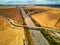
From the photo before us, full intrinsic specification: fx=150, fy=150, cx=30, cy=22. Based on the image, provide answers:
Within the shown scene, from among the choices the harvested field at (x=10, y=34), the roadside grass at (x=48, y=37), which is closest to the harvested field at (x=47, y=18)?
the roadside grass at (x=48, y=37)

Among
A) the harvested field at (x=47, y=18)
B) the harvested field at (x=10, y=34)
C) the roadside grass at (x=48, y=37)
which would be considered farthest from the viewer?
the harvested field at (x=47, y=18)

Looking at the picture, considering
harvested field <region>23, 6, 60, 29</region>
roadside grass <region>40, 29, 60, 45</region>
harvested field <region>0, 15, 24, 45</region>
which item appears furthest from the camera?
harvested field <region>23, 6, 60, 29</region>

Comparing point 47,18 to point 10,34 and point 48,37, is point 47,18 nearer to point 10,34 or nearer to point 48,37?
point 48,37

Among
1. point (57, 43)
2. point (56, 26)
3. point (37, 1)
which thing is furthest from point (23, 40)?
point (37, 1)

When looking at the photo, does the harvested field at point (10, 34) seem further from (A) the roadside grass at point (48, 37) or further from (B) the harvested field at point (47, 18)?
(B) the harvested field at point (47, 18)

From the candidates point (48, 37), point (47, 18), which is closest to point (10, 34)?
point (48, 37)

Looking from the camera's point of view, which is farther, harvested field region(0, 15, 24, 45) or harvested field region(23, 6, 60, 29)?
harvested field region(23, 6, 60, 29)

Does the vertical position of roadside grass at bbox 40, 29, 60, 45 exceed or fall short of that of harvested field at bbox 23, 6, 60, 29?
it exceeds it

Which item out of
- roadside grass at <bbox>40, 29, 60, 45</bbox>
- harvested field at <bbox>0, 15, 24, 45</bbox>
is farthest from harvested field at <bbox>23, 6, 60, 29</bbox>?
harvested field at <bbox>0, 15, 24, 45</bbox>

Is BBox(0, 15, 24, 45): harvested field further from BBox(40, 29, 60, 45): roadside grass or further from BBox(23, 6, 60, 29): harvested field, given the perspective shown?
BBox(23, 6, 60, 29): harvested field

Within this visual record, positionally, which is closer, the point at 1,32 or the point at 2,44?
the point at 2,44

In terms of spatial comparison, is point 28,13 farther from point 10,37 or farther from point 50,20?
point 10,37
